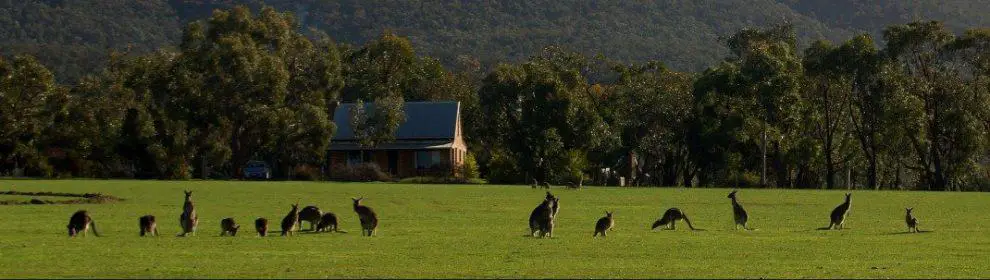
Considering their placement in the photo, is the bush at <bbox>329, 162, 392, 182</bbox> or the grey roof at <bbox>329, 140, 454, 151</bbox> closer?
the bush at <bbox>329, 162, 392, 182</bbox>

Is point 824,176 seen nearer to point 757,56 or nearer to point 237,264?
point 757,56

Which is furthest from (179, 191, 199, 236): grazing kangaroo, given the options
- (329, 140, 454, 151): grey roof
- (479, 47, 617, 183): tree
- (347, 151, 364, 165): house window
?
(347, 151, 364, 165): house window

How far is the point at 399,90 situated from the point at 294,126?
785 inches

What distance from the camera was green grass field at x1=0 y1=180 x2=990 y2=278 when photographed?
19.0 metres

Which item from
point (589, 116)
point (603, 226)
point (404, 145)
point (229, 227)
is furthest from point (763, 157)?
point (229, 227)

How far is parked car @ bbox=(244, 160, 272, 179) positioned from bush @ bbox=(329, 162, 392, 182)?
10467 mm

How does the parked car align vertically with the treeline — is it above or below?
below

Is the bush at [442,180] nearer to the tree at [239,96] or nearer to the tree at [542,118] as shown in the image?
the tree at [542,118]

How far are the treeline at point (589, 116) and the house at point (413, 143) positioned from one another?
7.59 feet

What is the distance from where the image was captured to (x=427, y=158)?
94875 millimetres

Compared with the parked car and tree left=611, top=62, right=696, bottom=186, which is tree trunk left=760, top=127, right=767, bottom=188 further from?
the parked car

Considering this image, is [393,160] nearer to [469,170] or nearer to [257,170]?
[257,170]

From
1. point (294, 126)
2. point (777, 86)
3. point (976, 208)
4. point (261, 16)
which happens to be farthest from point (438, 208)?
point (261, 16)

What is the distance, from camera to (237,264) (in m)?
19.7
